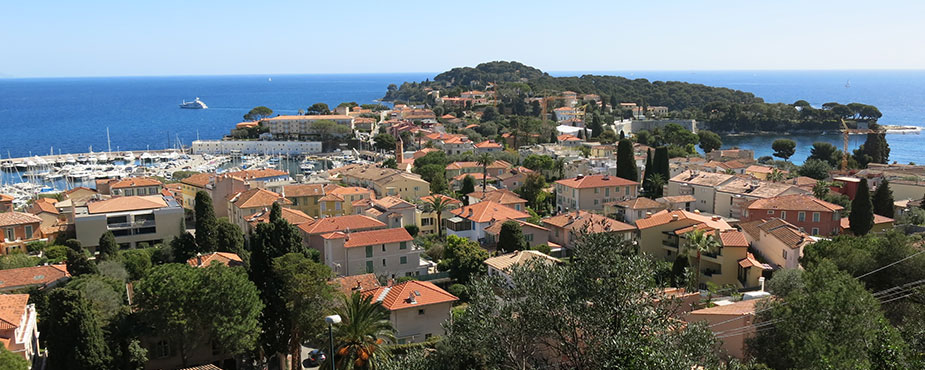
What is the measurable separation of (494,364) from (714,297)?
42.3 ft

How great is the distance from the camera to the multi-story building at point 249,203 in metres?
33.7

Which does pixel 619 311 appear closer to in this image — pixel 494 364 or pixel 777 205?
pixel 494 364

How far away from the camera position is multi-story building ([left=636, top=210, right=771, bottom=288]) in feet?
80.6

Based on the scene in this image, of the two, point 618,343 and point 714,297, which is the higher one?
point 618,343

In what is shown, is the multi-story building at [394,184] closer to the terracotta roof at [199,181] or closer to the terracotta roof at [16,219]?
the terracotta roof at [199,181]

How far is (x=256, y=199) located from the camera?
112ft

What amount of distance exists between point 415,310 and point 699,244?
1018cm

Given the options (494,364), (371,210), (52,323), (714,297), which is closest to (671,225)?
(714,297)

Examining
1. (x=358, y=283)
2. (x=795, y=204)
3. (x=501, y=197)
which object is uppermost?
(x=795, y=204)

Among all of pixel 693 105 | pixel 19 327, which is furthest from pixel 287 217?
pixel 693 105

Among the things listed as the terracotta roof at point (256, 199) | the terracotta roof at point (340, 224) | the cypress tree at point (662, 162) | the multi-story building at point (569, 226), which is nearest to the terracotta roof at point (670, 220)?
the multi-story building at point (569, 226)

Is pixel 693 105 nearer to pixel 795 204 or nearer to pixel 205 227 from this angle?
pixel 795 204

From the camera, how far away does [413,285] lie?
20.9m

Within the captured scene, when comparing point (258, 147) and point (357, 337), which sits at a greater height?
point (357, 337)
